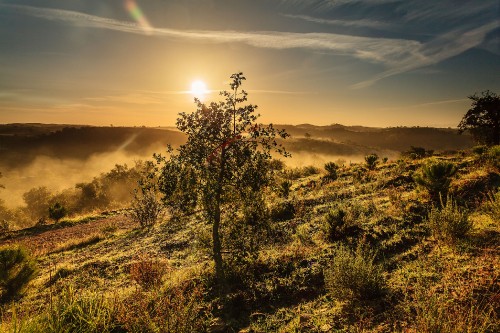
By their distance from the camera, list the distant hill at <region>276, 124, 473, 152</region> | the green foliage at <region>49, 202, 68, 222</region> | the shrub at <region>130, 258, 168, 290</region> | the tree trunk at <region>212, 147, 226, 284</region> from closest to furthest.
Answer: the tree trunk at <region>212, 147, 226, 284</region>
the shrub at <region>130, 258, 168, 290</region>
the green foliage at <region>49, 202, 68, 222</region>
the distant hill at <region>276, 124, 473, 152</region>

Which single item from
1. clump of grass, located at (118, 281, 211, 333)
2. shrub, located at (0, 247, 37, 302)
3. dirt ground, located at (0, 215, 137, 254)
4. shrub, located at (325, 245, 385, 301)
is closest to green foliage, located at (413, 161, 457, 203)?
shrub, located at (325, 245, 385, 301)

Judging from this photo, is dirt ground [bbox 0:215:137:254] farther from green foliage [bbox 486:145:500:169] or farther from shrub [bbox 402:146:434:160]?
shrub [bbox 402:146:434:160]

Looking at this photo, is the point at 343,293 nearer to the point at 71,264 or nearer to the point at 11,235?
the point at 71,264

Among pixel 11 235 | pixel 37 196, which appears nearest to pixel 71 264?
pixel 11 235

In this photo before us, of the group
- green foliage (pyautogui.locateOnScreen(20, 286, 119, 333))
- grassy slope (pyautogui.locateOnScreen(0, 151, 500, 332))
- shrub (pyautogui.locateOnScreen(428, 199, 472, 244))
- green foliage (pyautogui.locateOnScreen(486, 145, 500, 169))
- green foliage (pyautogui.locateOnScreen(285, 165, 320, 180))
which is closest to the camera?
grassy slope (pyautogui.locateOnScreen(0, 151, 500, 332))

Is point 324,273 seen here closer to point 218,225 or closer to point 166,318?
point 218,225

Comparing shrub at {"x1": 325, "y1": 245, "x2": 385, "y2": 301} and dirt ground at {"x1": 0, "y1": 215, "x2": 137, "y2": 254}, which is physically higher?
shrub at {"x1": 325, "y1": 245, "x2": 385, "y2": 301}

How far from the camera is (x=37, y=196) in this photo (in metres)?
37.7

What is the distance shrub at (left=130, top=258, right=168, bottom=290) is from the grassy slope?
0.95 feet

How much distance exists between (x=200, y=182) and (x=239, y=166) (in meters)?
0.99

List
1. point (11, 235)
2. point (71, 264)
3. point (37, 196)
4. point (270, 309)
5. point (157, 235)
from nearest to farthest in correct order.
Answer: point (270, 309)
point (71, 264)
point (157, 235)
point (11, 235)
point (37, 196)

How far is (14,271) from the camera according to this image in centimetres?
973

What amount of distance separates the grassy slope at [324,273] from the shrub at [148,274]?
289 mm

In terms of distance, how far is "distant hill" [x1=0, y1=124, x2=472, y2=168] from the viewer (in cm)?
8362
